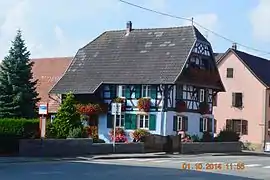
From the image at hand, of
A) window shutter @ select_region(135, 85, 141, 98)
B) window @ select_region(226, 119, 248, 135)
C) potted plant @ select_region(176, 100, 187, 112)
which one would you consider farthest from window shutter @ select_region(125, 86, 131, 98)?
window @ select_region(226, 119, 248, 135)

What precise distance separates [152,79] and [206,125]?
26.7 feet

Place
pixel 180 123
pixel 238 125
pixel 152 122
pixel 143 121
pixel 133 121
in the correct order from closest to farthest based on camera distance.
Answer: pixel 152 122 → pixel 143 121 → pixel 133 121 → pixel 180 123 → pixel 238 125

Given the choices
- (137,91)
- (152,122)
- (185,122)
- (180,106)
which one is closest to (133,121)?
(152,122)

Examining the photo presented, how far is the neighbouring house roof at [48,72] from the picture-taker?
6267 centimetres

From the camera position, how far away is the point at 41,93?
61281mm

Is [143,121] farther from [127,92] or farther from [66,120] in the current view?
[66,120]

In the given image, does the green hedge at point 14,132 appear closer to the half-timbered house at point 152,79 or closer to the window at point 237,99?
the half-timbered house at point 152,79

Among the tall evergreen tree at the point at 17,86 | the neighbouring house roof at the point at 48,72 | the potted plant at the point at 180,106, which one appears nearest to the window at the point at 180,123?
the potted plant at the point at 180,106

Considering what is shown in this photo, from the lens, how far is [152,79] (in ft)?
160

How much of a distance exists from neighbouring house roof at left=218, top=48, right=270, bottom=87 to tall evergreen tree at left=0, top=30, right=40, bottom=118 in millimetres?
26563

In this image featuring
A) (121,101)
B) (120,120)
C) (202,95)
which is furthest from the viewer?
(202,95)

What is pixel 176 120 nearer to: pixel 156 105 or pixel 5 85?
pixel 156 105

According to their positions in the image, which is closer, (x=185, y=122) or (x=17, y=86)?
(x=17, y=86)

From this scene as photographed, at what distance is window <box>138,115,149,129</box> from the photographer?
49.3 meters
